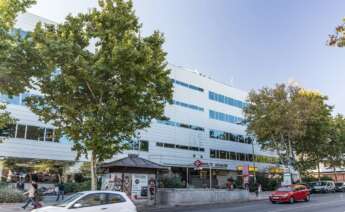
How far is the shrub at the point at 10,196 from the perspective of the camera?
2255cm

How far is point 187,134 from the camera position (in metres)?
49.4

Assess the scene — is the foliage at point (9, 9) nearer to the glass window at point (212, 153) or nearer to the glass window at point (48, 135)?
the glass window at point (48, 135)

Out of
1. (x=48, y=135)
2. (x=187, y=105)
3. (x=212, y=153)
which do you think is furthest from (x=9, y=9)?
(x=212, y=153)

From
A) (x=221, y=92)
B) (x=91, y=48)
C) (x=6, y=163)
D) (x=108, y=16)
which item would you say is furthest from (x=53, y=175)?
(x=221, y=92)

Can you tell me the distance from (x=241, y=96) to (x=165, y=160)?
71.9 ft

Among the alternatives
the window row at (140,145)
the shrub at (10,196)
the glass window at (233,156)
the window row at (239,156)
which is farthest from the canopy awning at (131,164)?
the glass window at (233,156)

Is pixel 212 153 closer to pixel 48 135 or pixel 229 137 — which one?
pixel 229 137

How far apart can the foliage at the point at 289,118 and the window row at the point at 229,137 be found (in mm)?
7758

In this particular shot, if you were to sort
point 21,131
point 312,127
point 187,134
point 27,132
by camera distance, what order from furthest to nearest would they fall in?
point 187,134
point 312,127
point 27,132
point 21,131

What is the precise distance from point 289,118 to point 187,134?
48.0 feet

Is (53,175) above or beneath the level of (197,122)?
beneath

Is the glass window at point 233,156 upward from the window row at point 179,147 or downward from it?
downward

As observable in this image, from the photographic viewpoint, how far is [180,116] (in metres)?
48.4

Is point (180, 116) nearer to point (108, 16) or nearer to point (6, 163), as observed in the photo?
point (6, 163)
